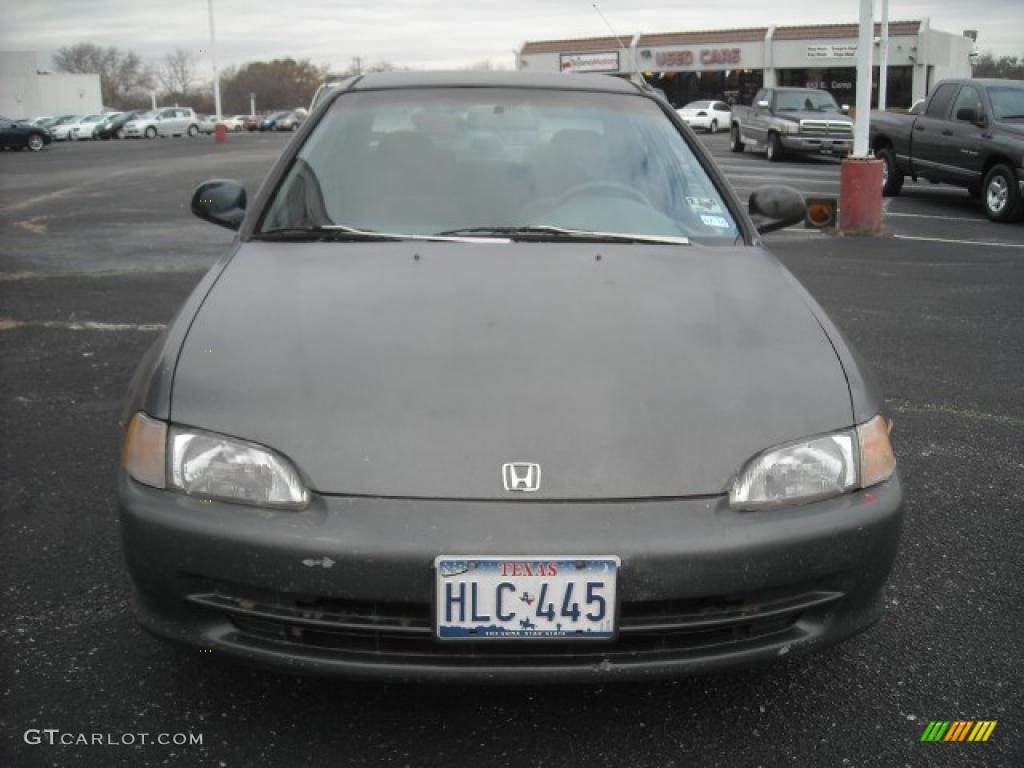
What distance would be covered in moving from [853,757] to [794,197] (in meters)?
2.04

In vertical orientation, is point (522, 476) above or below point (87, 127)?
below

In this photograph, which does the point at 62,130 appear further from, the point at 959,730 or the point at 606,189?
the point at 959,730

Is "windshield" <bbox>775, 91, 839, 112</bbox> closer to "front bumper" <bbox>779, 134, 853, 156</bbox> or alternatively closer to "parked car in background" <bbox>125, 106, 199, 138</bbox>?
"front bumper" <bbox>779, 134, 853, 156</bbox>

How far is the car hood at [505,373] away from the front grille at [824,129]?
1999 cm

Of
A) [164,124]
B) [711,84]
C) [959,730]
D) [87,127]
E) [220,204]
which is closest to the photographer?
[959,730]

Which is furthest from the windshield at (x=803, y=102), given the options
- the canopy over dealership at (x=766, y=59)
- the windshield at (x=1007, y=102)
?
the canopy over dealership at (x=766, y=59)

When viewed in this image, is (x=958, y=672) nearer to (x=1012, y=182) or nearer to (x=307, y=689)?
(x=307, y=689)

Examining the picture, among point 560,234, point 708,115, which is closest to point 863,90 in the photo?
point 560,234

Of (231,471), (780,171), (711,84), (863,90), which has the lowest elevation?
(780,171)

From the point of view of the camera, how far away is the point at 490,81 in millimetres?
3498

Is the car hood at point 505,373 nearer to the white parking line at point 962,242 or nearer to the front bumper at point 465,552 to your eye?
the front bumper at point 465,552

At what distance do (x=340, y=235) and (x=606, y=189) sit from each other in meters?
0.84

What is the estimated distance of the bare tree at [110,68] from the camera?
94625mm

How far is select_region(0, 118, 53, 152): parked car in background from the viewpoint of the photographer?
33.6 m
